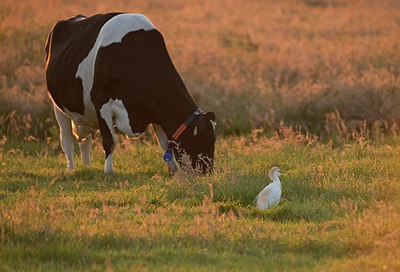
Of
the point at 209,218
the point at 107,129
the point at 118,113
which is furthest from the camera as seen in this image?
the point at 107,129

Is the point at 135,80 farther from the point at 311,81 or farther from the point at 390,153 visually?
the point at 311,81

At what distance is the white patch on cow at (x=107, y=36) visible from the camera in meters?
8.29

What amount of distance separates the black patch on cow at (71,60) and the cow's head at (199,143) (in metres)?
1.69

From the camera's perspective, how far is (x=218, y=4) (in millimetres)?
31500

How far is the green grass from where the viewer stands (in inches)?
197

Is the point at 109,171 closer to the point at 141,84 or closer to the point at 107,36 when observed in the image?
the point at 141,84

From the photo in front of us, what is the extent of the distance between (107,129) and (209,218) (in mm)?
2892

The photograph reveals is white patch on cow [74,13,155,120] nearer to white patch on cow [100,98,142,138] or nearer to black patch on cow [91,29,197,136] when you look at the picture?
black patch on cow [91,29,197,136]

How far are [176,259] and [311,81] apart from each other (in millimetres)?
9397

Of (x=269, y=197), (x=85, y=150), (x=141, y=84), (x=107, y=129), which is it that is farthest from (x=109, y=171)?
(x=269, y=197)

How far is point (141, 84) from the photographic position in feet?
26.1

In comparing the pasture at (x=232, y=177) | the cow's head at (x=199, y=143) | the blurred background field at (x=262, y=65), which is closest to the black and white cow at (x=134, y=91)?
the cow's head at (x=199, y=143)

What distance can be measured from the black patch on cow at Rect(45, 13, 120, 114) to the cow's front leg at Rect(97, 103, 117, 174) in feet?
1.94

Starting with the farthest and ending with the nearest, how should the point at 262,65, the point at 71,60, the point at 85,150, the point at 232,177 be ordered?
the point at 262,65 < the point at 85,150 < the point at 71,60 < the point at 232,177
